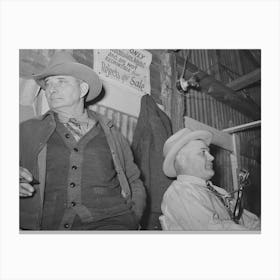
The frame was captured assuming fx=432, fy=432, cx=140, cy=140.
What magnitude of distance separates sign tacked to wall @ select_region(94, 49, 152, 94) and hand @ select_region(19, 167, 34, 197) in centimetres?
55

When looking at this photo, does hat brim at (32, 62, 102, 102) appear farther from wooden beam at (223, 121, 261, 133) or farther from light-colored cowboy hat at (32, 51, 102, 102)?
wooden beam at (223, 121, 261, 133)

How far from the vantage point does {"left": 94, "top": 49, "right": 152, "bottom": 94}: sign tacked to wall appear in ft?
6.51

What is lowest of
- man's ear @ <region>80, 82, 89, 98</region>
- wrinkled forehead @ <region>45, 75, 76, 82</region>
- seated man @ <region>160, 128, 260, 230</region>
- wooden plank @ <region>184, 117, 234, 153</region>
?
seated man @ <region>160, 128, 260, 230</region>

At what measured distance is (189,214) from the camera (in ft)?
6.21

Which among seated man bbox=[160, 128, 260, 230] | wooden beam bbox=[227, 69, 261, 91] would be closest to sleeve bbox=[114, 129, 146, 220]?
seated man bbox=[160, 128, 260, 230]

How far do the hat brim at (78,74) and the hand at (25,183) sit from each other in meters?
0.38

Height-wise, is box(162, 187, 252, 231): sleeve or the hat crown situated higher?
the hat crown

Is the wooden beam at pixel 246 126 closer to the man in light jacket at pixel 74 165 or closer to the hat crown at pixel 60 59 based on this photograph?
the man in light jacket at pixel 74 165

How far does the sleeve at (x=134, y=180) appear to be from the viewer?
1.90 meters

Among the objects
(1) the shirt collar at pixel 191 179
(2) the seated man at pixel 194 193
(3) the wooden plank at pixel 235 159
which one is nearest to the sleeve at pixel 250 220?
(2) the seated man at pixel 194 193
